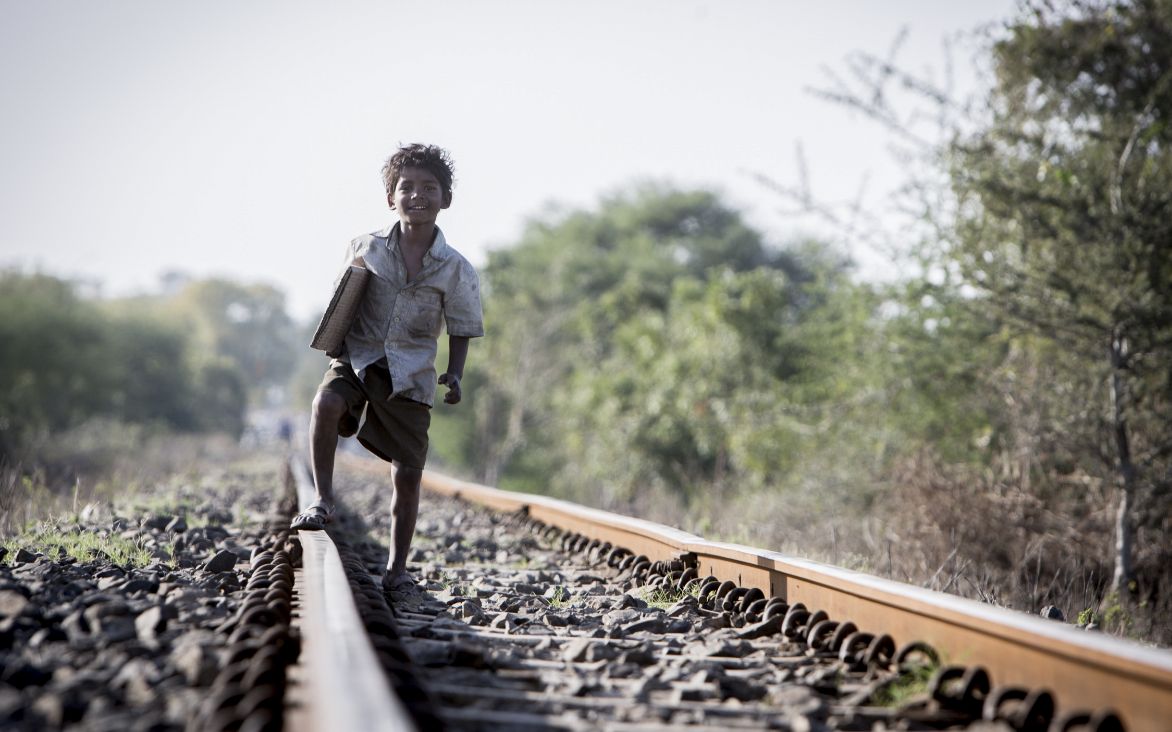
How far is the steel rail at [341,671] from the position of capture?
5.36 feet

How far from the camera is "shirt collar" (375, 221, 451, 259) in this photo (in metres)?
4.52

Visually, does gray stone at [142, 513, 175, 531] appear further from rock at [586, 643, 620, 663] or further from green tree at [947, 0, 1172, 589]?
green tree at [947, 0, 1172, 589]

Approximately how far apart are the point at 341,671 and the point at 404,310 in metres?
2.71

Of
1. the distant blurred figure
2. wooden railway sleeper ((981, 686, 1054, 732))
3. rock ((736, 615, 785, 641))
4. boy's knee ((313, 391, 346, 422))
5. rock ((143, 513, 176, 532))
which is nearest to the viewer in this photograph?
wooden railway sleeper ((981, 686, 1054, 732))

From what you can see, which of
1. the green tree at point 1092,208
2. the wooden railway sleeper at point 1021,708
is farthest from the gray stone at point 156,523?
the green tree at point 1092,208

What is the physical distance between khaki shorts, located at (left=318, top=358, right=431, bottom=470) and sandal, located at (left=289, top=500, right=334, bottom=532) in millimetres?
331

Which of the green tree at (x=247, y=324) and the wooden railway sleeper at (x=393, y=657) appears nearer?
the wooden railway sleeper at (x=393, y=657)

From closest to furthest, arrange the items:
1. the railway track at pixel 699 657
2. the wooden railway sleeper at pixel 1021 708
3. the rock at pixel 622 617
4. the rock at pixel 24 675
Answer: the railway track at pixel 699 657 → the wooden railway sleeper at pixel 1021 708 → the rock at pixel 24 675 → the rock at pixel 622 617

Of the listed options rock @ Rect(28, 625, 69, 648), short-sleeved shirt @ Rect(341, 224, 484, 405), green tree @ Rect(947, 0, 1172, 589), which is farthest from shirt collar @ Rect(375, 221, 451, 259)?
green tree @ Rect(947, 0, 1172, 589)

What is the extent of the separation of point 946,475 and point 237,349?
10729 centimetres

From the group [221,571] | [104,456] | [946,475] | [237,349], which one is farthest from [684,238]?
[237,349]

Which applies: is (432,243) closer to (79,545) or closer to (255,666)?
(79,545)

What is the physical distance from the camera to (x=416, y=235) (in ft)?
15.1

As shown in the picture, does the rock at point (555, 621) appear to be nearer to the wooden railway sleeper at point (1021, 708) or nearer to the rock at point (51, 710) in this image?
the wooden railway sleeper at point (1021, 708)
